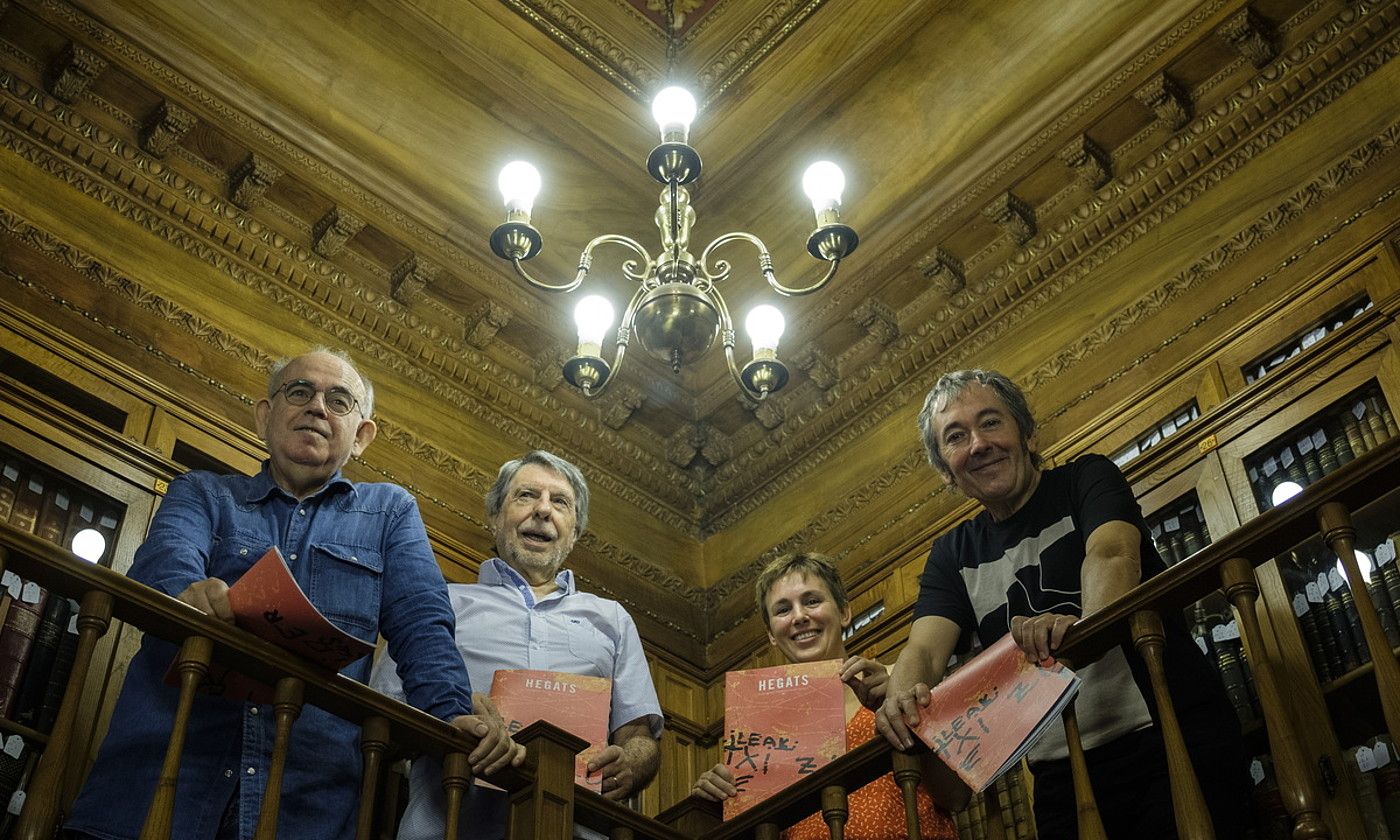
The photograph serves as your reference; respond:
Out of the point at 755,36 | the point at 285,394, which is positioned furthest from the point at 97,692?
the point at 755,36

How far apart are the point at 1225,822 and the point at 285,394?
227 cm

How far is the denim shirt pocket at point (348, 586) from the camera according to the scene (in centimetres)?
313

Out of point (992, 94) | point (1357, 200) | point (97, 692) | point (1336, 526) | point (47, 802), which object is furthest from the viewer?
point (992, 94)

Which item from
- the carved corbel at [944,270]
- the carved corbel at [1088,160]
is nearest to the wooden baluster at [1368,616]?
the carved corbel at [1088,160]

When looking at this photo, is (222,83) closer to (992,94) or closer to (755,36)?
(755,36)

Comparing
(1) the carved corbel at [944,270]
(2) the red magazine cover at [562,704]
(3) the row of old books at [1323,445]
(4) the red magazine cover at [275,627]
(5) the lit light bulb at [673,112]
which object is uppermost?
(1) the carved corbel at [944,270]

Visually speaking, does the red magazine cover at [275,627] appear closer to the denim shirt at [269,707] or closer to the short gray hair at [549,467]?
the denim shirt at [269,707]

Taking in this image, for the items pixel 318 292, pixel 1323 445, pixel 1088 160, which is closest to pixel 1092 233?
pixel 1088 160

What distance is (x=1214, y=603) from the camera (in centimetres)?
426

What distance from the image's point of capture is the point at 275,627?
2723mm

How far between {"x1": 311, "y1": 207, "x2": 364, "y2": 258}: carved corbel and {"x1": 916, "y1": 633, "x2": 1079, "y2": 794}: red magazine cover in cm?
359

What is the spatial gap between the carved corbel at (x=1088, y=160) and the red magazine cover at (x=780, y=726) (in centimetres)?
290

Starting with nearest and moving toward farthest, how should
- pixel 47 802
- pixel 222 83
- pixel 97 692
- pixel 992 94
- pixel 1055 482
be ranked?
1. pixel 47 802
2. pixel 1055 482
3. pixel 97 692
4. pixel 222 83
5. pixel 992 94

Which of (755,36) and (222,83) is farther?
(755,36)
